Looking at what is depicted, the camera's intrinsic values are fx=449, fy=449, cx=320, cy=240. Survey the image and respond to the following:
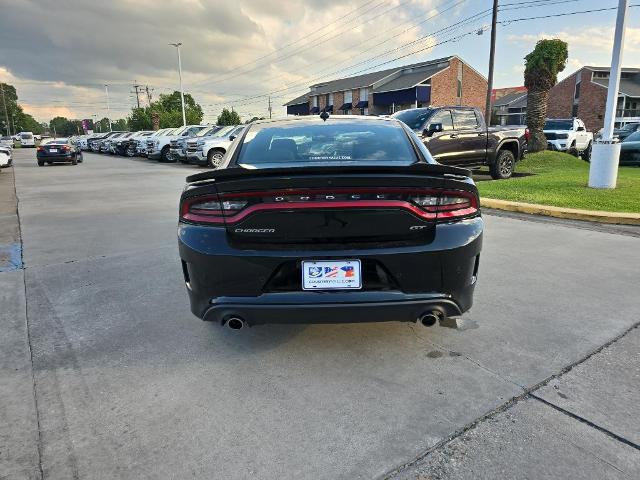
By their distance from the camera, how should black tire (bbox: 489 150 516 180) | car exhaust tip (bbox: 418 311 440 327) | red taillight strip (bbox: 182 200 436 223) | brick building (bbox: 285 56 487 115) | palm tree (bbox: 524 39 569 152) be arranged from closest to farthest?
red taillight strip (bbox: 182 200 436 223), car exhaust tip (bbox: 418 311 440 327), black tire (bbox: 489 150 516 180), palm tree (bbox: 524 39 569 152), brick building (bbox: 285 56 487 115)

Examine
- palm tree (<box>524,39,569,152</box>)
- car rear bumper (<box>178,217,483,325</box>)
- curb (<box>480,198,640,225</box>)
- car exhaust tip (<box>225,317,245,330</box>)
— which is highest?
palm tree (<box>524,39,569,152</box>)

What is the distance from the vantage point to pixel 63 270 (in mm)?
5066

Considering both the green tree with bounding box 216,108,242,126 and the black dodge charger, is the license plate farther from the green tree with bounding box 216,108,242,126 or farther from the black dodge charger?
the green tree with bounding box 216,108,242,126

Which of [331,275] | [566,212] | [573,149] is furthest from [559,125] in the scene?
[331,275]

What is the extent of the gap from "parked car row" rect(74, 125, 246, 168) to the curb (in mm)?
6434

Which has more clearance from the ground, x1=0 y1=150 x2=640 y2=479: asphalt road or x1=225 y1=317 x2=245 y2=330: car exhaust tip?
x1=225 y1=317 x2=245 y2=330: car exhaust tip

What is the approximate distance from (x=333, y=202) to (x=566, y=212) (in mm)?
6390

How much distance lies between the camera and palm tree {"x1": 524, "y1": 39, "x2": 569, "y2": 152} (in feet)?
53.1

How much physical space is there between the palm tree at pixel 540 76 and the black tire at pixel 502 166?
4961mm

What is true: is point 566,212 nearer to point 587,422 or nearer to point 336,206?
point 587,422

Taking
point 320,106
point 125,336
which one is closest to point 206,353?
point 125,336

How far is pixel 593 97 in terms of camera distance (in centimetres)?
4669

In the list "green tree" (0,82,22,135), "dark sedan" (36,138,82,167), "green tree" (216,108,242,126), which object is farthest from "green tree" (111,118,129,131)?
"dark sedan" (36,138,82,167)

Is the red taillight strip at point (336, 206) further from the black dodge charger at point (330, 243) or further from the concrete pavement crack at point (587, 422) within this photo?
the concrete pavement crack at point (587, 422)
